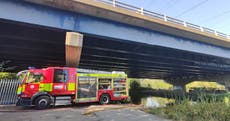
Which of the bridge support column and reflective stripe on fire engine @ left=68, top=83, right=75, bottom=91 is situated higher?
the bridge support column

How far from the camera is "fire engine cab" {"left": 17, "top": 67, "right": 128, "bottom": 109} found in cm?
1239

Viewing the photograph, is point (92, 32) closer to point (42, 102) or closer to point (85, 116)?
point (42, 102)

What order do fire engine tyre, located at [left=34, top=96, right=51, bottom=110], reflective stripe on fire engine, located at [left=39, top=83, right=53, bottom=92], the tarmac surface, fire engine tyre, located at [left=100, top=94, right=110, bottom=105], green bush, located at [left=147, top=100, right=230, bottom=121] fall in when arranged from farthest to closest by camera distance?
fire engine tyre, located at [left=100, top=94, right=110, bottom=105] → reflective stripe on fire engine, located at [left=39, top=83, right=53, bottom=92] → fire engine tyre, located at [left=34, top=96, right=51, bottom=110] → the tarmac surface → green bush, located at [left=147, top=100, right=230, bottom=121]

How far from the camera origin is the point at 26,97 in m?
12.3

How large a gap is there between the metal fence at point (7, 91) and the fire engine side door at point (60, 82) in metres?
4.66

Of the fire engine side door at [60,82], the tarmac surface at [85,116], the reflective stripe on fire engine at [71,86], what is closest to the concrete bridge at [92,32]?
the fire engine side door at [60,82]

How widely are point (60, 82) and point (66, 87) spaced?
21.7 inches

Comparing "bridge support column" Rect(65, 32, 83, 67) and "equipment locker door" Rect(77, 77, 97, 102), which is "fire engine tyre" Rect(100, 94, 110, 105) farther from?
"bridge support column" Rect(65, 32, 83, 67)

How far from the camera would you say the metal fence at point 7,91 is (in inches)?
621

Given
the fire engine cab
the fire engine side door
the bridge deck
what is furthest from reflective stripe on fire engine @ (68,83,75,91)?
the bridge deck

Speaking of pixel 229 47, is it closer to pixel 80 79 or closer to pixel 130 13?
pixel 130 13

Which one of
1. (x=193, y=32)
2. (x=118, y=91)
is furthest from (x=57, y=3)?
(x=193, y=32)

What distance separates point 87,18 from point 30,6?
3.81 m

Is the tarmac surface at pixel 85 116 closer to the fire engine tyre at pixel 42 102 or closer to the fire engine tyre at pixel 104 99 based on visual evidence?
the fire engine tyre at pixel 42 102
